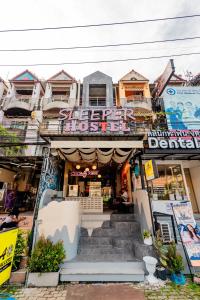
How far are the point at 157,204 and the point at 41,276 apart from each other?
6.20m

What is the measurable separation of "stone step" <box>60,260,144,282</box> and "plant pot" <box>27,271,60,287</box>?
23 centimetres

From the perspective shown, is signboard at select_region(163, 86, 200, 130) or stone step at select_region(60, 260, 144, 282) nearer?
stone step at select_region(60, 260, 144, 282)

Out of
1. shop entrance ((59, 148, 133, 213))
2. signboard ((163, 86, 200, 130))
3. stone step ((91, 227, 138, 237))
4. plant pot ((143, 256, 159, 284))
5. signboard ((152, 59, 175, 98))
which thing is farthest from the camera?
signboard ((163, 86, 200, 130))

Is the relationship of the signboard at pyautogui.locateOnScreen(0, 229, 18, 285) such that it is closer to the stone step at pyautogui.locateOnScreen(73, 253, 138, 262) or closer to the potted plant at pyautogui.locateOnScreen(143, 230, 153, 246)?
the stone step at pyautogui.locateOnScreen(73, 253, 138, 262)

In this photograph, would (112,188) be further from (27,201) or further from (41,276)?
(41,276)

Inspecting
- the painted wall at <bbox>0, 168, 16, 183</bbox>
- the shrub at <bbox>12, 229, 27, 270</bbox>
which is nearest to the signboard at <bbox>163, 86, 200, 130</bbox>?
the shrub at <bbox>12, 229, 27, 270</bbox>

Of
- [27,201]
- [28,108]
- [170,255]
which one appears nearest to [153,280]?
[170,255]

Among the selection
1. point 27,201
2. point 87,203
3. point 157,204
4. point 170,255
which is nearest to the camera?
point 170,255

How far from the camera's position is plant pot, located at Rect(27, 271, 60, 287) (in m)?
4.05

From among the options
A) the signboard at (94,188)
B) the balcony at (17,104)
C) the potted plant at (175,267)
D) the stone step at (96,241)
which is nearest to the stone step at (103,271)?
the potted plant at (175,267)

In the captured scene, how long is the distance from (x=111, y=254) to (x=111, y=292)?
154cm

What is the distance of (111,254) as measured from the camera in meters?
5.32

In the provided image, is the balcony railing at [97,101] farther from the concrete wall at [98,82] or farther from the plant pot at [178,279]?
the plant pot at [178,279]

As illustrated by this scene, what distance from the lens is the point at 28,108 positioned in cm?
1456
